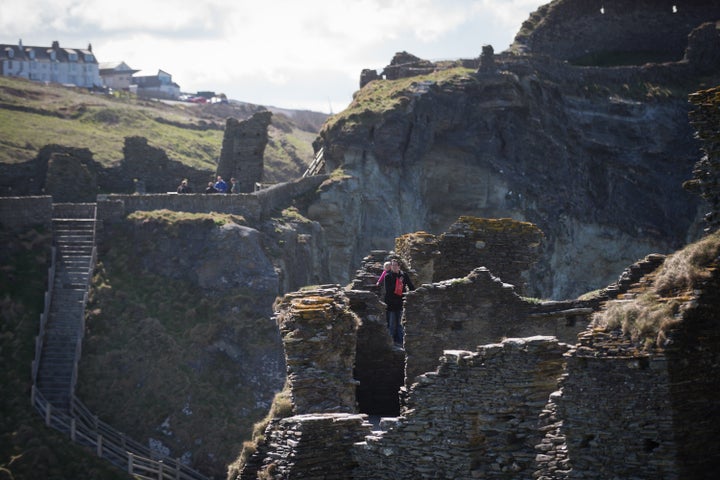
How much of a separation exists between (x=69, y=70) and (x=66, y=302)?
346ft

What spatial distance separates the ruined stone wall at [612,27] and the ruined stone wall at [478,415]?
191 feet

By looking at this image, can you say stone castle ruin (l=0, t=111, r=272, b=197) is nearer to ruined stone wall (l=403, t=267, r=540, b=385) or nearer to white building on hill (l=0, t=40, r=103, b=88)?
ruined stone wall (l=403, t=267, r=540, b=385)

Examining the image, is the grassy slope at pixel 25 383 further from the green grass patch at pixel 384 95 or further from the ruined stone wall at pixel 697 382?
the ruined stone wall at pixel 697 382

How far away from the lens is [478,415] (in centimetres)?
1216

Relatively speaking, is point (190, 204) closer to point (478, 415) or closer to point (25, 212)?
point (25, 212)

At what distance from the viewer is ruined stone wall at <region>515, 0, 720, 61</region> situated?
225 ft

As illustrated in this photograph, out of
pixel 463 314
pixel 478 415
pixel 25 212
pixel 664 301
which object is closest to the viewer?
pixel 664 301

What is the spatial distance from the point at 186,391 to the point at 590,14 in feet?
127

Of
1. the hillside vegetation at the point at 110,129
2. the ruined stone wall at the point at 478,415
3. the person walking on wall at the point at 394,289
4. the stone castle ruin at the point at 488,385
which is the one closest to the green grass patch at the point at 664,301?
the stone castle ruin at the point at 488,385

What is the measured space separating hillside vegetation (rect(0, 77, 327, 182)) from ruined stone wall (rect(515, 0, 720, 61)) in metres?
17.4

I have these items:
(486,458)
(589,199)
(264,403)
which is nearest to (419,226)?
(589,199)

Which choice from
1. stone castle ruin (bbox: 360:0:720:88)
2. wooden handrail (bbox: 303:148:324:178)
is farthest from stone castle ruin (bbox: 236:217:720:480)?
stone castle ruin (bbox: 360:0:720:88)

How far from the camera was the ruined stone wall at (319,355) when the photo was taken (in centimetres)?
1568

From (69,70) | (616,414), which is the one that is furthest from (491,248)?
(69,70)
